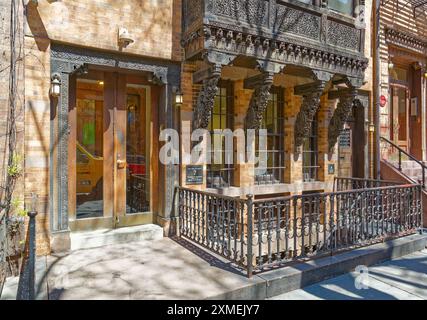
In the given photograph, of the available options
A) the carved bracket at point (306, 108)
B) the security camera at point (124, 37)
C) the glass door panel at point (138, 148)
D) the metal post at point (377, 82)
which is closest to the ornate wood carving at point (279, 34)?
the carved bracket at point (306, 108)

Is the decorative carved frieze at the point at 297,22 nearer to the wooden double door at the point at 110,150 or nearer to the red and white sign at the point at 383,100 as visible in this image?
the wooden double door at the point at 110,150

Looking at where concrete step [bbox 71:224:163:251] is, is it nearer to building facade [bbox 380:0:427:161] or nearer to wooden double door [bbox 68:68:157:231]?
wooden double door [bbox 68:68:157:231]

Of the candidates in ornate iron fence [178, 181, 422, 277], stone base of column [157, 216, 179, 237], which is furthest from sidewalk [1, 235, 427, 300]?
stone base of column [157, 216, 179, 237]

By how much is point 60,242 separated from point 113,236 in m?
0.85

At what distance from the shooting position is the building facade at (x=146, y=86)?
4824mm

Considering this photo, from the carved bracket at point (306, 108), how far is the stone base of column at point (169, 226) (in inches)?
146

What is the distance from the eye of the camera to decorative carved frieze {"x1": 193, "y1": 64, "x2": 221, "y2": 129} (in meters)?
5.45

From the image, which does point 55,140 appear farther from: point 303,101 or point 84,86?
point 303,101

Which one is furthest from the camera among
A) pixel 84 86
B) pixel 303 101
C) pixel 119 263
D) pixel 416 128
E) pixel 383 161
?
pixel 416 128

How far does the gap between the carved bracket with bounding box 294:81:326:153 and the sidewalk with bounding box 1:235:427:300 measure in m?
3.25

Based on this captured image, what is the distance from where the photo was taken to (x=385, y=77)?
364 inches

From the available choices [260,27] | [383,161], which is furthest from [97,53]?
[383,161]

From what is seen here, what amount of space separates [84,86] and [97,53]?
67 centimetres

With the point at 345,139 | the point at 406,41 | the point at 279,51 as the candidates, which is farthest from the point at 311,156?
the point at 406,41
